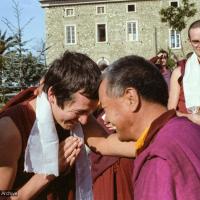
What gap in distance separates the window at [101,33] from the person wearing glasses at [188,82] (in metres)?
46.8

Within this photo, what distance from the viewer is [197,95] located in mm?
4488

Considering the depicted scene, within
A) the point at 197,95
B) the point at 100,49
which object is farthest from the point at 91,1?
the point at 197,95

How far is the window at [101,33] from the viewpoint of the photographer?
168 feet

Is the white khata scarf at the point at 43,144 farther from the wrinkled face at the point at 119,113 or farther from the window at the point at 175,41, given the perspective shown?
the window at the point at 175,41

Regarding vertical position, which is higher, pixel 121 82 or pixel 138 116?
pixel 121 82

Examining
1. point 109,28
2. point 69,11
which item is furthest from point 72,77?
point 69,11

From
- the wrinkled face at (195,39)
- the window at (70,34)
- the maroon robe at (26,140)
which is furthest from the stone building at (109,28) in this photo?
the maroon robe at (26,140)

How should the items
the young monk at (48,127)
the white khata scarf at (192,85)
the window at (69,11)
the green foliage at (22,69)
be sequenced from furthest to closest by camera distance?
the window at (69,11)
the green foliage at (22,69)
the white khata scarf at (192,85)
the young monk at (48,127)

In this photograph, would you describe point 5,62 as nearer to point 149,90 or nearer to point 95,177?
point 95,177

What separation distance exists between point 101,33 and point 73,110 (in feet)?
162

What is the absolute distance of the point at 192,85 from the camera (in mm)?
4516

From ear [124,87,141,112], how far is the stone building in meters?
47.3

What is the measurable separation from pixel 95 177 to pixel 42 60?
55.2 ft

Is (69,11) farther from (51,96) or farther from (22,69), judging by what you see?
(51,96)
